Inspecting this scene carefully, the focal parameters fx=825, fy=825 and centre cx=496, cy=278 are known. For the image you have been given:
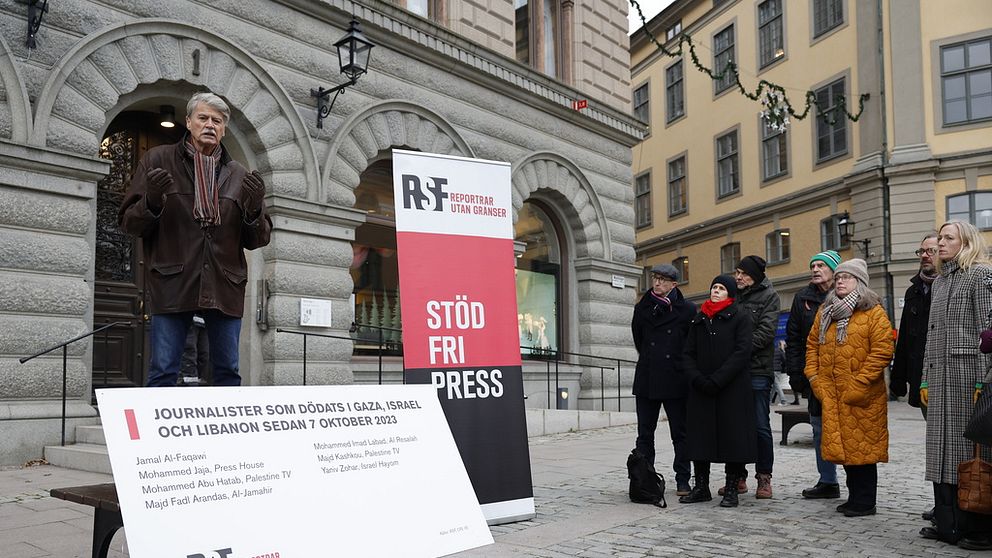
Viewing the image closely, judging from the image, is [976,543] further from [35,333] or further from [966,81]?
[966,81]

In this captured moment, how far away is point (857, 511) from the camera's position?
20.8ft

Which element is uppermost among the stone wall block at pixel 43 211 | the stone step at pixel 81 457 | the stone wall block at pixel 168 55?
the stone wall block at pixel 168 55

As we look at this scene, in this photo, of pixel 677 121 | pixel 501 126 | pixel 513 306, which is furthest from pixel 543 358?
pixel 677 121

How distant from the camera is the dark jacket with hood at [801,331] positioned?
24.4 ft

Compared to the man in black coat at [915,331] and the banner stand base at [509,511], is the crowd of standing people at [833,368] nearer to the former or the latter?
the man in black coat at [915,331]

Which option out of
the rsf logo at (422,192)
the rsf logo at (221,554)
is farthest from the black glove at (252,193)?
the rsf logo at (221,554)

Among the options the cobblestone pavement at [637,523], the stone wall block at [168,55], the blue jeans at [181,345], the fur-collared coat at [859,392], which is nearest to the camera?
the blue jeans at [181,345]

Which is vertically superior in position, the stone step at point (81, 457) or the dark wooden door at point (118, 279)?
the dark wooden door at point (118, 279)

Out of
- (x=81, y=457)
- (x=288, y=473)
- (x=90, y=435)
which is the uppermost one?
(x=288, y=473)

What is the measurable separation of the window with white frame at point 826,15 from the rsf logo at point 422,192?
26226mm

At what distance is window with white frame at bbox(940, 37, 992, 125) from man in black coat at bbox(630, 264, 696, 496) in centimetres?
2233

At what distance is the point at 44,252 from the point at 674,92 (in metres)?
32.3

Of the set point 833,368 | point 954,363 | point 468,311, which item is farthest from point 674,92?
point 954,363

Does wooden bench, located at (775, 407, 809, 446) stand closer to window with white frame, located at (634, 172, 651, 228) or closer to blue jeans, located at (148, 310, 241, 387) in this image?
blue jeans, located at (148, 310, 241, 387)
